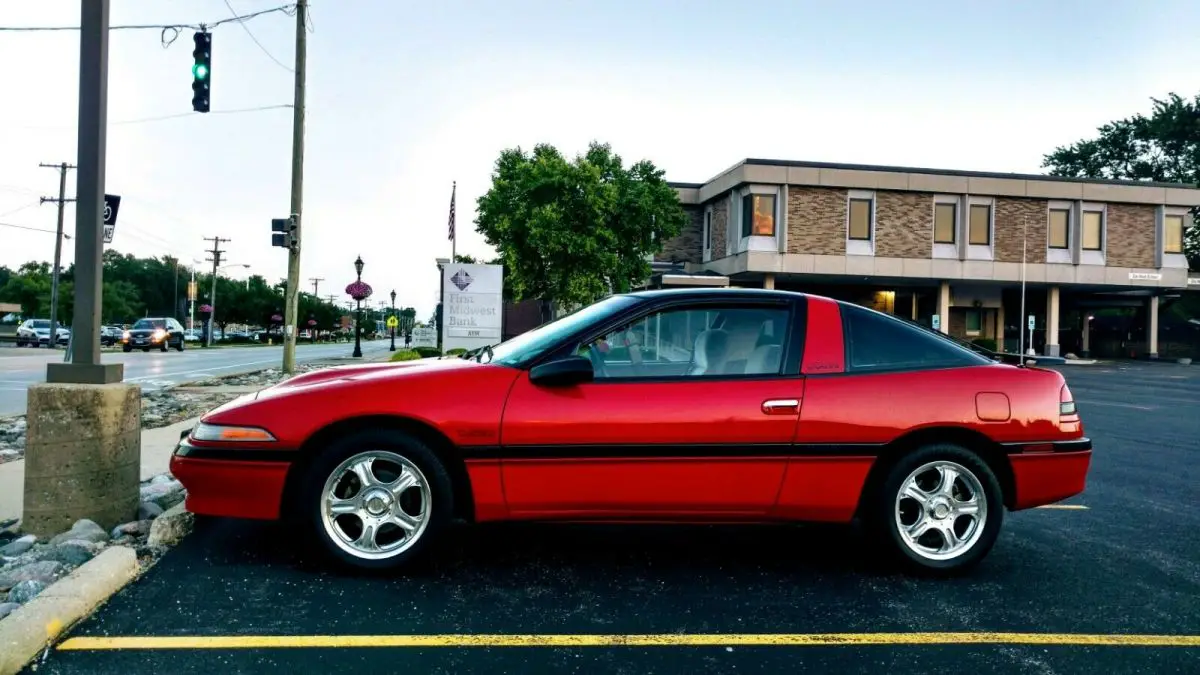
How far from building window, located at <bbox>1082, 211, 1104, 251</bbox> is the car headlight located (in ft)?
142

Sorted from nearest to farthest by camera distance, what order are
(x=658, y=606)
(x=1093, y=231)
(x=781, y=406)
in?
(x=658, y=606) → (x=781, y=406) → (x=1093, y=231)

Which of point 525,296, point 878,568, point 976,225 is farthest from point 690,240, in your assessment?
point 878,568

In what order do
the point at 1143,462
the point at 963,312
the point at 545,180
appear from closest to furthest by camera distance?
the point at 1143,462 → the point at 545,180 → the point at 963,312

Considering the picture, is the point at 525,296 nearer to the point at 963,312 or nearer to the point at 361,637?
the point at 963,312

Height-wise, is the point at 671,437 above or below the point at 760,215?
below

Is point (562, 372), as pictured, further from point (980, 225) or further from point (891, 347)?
point (980, 225)

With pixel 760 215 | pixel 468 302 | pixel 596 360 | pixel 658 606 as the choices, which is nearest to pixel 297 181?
pixel 468 302

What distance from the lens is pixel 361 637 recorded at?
331 centimetres

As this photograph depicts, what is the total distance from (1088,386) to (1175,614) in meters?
21.3

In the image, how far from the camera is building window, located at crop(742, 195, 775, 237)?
36.6 m

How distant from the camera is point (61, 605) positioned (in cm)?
341

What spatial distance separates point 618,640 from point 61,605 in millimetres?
2286

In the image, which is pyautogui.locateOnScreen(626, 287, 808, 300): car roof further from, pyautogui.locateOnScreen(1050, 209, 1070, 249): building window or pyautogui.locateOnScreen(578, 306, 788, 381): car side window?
pyautogui.locateOnScreen(1050, 209, 1070, 249): building window

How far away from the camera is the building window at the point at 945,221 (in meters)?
38.1
